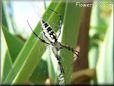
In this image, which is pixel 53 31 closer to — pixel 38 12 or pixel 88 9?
pixel 38 12

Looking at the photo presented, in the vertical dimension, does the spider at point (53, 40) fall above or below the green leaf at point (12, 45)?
above

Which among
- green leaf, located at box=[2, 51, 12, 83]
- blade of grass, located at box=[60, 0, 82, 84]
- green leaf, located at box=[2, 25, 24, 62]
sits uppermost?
blade of grass, located at box=[60, 0, 82, 84]

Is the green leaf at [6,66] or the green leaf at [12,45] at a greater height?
the green leaf at [12,45]

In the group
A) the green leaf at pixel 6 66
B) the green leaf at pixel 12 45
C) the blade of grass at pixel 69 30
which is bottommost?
the green leaf at pixel 6 66

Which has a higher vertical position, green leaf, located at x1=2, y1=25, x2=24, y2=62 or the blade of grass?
the blade of grass

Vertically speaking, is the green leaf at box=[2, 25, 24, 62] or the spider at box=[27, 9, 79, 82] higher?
the spider at box=[27, 9, 79, 82]

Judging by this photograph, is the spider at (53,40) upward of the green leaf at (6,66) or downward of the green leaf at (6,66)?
upward

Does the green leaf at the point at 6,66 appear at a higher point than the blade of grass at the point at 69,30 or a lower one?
lower

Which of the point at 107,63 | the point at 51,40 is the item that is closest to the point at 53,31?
the point at 51,40
